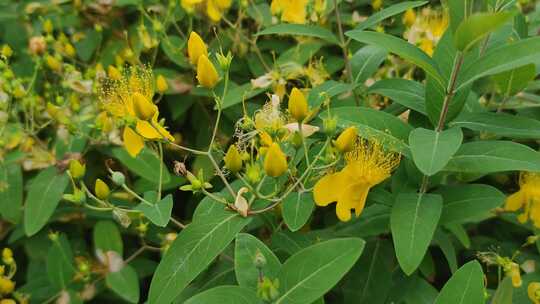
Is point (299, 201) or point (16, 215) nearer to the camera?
point (299, 201)

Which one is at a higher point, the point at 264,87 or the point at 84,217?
the point at 264,87

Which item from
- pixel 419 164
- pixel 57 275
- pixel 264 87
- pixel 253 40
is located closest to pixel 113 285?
pixel 57 275

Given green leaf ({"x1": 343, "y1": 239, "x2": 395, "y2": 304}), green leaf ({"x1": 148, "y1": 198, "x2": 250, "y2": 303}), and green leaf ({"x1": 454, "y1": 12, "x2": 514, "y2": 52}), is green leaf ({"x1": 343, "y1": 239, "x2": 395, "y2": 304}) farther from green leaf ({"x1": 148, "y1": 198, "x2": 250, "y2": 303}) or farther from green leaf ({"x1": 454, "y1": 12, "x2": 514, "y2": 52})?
green leaf ({"x1": 454, "y1": 12, "x2": 514, "y2": 52})

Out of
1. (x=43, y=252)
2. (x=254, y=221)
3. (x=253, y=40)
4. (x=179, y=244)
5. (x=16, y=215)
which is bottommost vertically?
(x=43, y=252)

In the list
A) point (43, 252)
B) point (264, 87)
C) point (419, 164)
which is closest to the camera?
point (419, 164)

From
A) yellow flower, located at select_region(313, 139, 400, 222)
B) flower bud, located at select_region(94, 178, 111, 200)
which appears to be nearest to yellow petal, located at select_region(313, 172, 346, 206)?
yellow flower, located at select_region(313, 139, 400, 222)

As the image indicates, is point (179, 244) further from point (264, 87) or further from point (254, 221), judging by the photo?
point (264, 87)

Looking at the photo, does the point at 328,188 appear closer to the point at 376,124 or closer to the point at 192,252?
the point at 376,124

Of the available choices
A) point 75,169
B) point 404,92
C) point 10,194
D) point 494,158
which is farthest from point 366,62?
point 10,194
